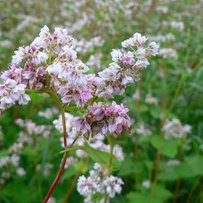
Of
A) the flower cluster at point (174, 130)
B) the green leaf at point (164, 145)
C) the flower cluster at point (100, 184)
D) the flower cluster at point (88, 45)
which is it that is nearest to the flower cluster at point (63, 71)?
the flower cluster at point (100, 184)

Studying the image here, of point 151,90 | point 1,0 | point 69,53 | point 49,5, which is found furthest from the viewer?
point 49,5

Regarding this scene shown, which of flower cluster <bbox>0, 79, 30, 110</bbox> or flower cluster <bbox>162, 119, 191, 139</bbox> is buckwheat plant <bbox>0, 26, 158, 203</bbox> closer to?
flower cluster <bbox>0, 79, 30, 110</bbox>

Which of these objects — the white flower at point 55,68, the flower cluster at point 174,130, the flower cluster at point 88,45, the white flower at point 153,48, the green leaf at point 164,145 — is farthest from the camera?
the flower cluster at point 88,45

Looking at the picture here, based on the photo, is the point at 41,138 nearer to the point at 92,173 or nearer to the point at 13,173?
the point at 13,173

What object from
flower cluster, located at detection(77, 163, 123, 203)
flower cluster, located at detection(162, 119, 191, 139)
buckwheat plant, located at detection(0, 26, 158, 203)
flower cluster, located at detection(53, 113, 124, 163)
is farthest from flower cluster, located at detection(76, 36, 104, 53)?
buckwheat plant, located at detection(0, 26, 158, 203)

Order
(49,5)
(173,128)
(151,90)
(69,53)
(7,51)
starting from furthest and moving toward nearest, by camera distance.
Answer: (49,5)
(7,51)
(151,90)
(173,128)
(69,53)

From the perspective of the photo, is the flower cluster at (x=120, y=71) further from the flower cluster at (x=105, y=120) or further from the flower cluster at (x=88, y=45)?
the flower cluster at (x=88, y=45)

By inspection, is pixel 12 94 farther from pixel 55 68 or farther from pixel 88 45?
pixel 88 45

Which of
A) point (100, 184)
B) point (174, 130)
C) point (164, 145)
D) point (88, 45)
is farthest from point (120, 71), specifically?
point (88, 45)

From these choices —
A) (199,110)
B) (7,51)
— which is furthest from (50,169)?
(7,51)
